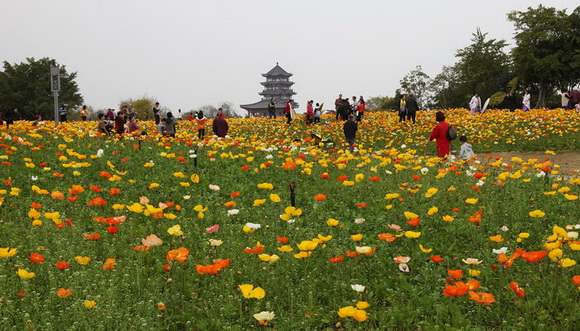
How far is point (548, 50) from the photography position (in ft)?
150

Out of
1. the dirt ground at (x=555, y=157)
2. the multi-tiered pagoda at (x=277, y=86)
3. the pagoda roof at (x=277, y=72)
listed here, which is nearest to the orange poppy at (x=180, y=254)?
the dirt ground at (x=555, y=157)

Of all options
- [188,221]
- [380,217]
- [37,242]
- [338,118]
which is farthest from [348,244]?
[338,118]

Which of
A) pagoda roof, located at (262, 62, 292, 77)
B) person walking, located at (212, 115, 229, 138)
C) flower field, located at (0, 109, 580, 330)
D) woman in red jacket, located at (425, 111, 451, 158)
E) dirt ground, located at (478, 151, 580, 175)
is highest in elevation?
pagoda roof, located at (262, 62, 292, 77)

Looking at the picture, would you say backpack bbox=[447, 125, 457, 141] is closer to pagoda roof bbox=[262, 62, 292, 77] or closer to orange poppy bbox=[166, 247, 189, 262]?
orange poppy bbox=[166, 247, 189, 262]

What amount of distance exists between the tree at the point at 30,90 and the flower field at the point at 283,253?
208 ft

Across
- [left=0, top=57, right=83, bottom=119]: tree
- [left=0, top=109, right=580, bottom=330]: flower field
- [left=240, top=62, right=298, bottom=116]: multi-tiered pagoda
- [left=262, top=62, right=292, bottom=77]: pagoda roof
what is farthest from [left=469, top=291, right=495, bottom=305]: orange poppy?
[left=262, top=62, right=292, bottom=77]: pagoda roof

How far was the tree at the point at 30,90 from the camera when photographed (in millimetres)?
63969

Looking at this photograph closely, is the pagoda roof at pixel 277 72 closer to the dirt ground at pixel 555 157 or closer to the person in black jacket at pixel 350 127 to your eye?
the dirt ground at pixel 555 157

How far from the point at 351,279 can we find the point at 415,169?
4971 millimetres

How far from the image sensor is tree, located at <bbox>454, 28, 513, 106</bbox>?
2147 inches

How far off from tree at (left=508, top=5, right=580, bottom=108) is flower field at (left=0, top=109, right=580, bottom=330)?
1697 inches

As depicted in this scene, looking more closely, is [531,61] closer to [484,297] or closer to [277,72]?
[484,297]

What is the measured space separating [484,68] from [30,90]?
61670mm

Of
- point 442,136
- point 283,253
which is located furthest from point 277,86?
point 283,253
